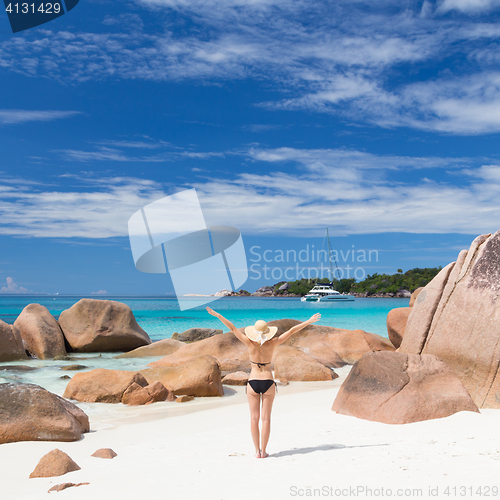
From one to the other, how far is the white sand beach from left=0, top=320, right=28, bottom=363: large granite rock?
8954 millimetres

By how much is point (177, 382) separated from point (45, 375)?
184 inches

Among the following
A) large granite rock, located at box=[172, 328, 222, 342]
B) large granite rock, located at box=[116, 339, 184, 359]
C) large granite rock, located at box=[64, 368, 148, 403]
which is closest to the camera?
large granite rock, located at box=[64, 368, 148, 403]

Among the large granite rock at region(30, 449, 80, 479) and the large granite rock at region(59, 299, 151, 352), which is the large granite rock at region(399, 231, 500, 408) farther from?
the large granite rock at region(59, 299, 151, 352)

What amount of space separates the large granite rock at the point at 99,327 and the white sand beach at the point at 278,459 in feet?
34.7

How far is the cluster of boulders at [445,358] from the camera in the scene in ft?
21.5

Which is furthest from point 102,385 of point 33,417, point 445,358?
point 445,358

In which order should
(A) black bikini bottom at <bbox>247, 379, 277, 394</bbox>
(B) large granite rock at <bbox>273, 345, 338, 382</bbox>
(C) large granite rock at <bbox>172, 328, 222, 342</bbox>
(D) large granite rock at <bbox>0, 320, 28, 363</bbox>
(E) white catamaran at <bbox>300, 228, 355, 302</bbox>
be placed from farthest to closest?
(E) white catamaran at <bbox>300, 228, 355, 302</bbox> < (C) large granite rock at <bbox>172, 328, 222, 342</bbox> < (D) large granite rock at <bbox>0, 320, 28, 363</bbox> < (B) large granite rock at <bbox>273, 345, 338, 382</bbox> < (A) black bikini bottom at <bbox>247, 379, 277, 394</bbox>

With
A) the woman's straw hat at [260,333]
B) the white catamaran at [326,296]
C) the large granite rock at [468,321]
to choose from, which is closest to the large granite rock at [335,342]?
the large granite rock at [468,321]

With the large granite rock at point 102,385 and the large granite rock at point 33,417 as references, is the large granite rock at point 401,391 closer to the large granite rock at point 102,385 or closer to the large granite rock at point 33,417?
the large granite rock at point 33,417

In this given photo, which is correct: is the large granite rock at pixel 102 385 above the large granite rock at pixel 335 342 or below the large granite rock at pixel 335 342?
Result: above

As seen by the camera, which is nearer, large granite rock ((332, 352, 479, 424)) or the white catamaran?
large granite rock ((332, 352, 479, 424))

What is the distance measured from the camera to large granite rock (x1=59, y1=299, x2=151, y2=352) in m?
17.5

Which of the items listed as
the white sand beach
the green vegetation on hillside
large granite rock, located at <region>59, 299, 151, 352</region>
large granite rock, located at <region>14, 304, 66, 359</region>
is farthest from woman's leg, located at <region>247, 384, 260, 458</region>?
the green vegetation on hillside

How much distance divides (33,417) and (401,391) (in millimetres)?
5037
